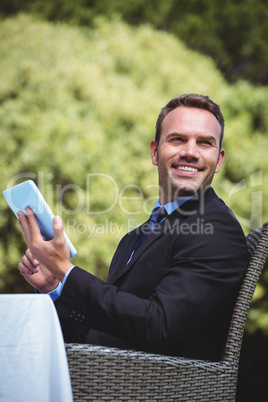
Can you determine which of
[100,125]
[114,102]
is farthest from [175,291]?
[114,102]

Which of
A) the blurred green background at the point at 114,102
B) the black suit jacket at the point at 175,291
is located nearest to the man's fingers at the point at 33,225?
the black suit jacket at the point at 175,291

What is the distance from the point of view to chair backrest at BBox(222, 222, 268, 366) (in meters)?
1.30

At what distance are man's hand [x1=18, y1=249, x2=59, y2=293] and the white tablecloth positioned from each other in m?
0.49

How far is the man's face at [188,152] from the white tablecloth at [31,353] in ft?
2.43

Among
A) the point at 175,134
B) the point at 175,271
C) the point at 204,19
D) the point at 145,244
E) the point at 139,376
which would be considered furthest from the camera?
the point at 204,19

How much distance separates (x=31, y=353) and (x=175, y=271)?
45cm

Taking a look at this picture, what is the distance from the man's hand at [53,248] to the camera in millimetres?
1289

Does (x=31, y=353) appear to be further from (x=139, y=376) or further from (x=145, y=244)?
(x=145, y=244)

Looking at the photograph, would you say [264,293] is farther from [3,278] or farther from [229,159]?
[3,278]

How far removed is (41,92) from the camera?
249 inches

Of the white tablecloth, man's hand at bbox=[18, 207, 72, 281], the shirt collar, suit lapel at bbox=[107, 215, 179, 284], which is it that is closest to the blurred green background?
suit lapel at bbox=[107, 215, 179, 284]

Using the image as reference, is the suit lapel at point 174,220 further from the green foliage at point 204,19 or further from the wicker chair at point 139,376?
the green foliage at point 204,19

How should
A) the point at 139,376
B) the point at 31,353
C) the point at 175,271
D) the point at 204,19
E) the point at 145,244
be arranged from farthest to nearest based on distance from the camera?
the point at 204,19, the point at 145,244, the point at 175,271, the point at 139,376, the point at 31,353

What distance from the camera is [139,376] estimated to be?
3.84ft
